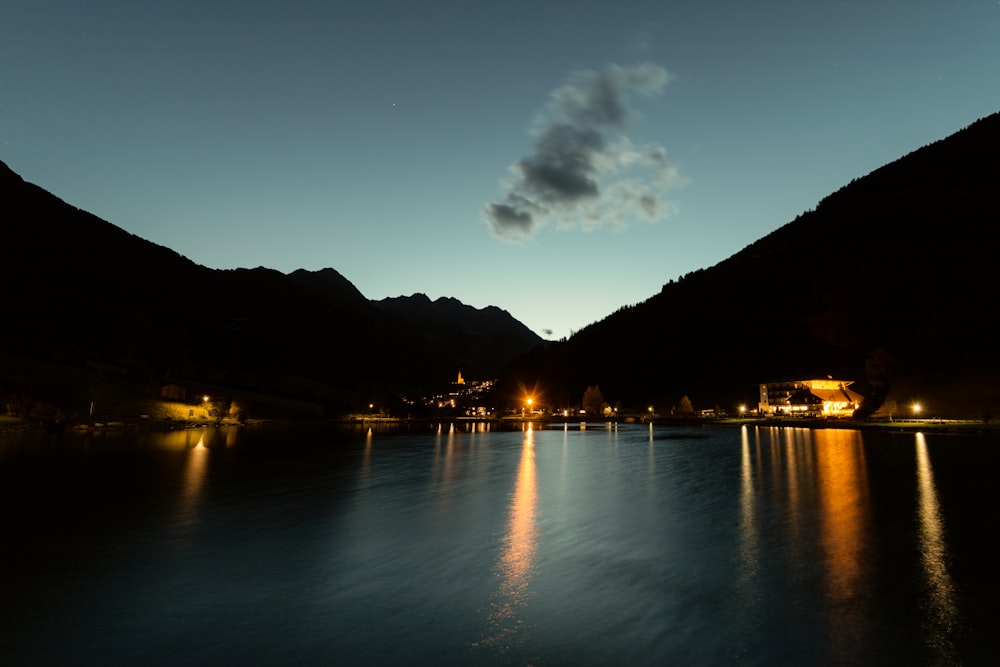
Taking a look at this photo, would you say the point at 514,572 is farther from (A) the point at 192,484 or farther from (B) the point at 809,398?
(B) the point at 809,398

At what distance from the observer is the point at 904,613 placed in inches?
496

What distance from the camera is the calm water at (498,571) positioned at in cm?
1089

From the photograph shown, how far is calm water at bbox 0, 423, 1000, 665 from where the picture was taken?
10.9 meters

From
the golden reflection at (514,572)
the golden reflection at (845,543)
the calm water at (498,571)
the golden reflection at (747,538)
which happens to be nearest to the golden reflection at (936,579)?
the calm water at (498,571)

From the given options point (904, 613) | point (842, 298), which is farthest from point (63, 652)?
point (842, 298)

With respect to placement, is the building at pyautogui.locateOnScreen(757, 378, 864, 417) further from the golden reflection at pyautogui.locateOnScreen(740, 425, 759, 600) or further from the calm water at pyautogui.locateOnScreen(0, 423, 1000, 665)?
the golden reflection at pyautogui.locateOnScreen(740, 425, 759, 600)

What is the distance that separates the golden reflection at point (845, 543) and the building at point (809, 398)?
143302mm

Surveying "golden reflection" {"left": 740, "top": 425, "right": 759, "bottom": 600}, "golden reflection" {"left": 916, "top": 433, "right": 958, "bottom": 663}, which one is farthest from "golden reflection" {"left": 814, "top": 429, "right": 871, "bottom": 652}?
"golden reflection" {"left": 740, "top": 425, "right": 759, "bottom": 600}

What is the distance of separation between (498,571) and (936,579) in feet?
39.3

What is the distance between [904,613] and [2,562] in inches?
960

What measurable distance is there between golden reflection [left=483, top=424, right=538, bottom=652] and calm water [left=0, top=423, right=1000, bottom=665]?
0.10m

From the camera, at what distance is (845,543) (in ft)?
63.9

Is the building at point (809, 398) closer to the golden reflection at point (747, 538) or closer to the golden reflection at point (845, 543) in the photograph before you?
the golden reflection at point (845, 543)

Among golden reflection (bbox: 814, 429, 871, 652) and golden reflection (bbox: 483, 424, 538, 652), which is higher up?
golden reflection (bbox: 814, 429, 871, 652)
